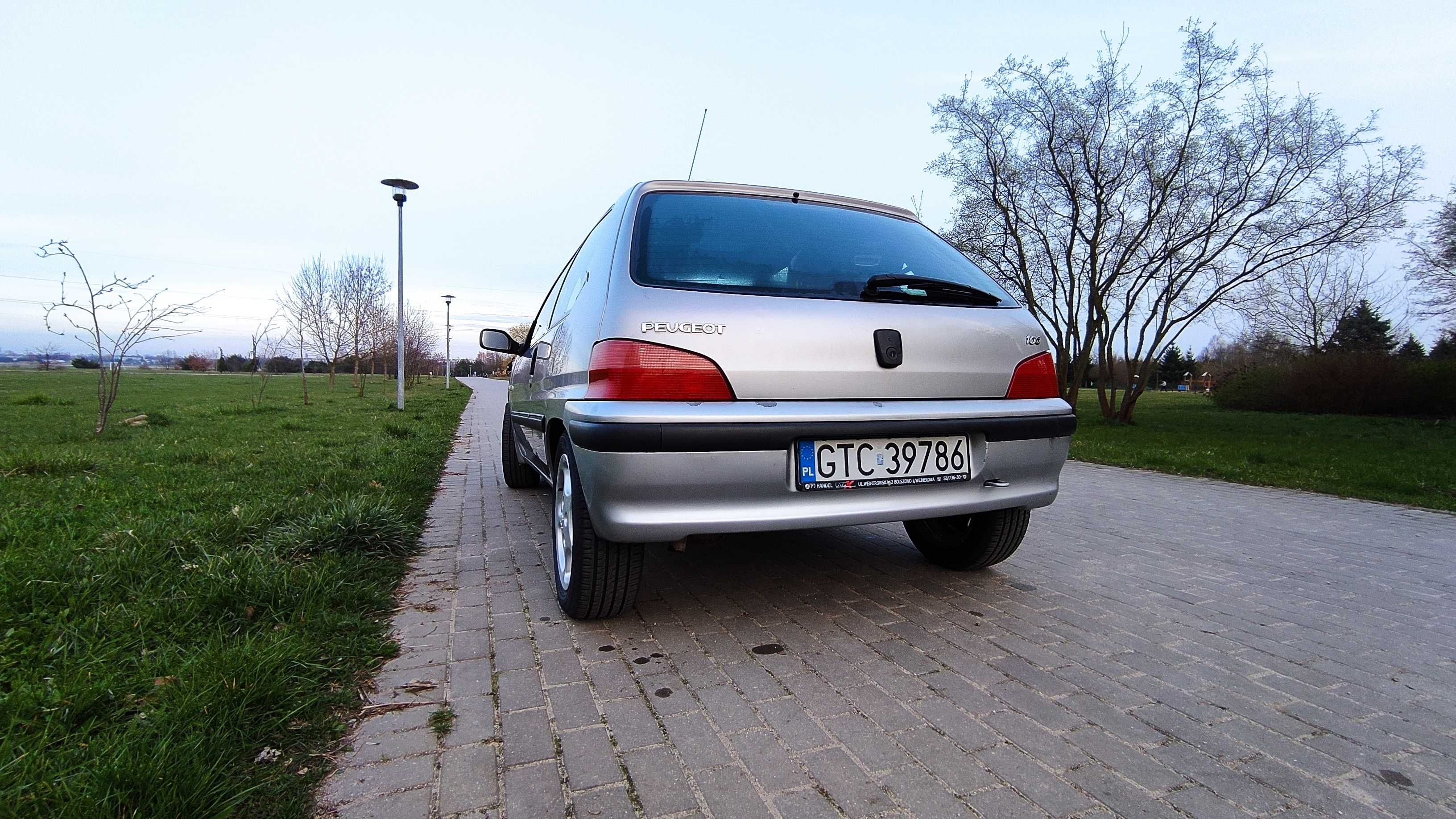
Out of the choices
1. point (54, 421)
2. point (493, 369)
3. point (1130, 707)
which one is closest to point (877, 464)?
point (1130, 707)

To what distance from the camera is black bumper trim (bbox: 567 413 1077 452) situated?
2055mm

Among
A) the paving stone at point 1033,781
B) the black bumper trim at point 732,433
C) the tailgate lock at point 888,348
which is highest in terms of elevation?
the tailgate lock at point 888,348

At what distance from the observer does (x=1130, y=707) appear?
1.96m

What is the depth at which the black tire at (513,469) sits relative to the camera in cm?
538

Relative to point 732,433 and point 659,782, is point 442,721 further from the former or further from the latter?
point 732,433

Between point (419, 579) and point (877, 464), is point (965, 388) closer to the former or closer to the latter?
point (877, 464)

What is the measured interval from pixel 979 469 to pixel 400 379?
1418 cm

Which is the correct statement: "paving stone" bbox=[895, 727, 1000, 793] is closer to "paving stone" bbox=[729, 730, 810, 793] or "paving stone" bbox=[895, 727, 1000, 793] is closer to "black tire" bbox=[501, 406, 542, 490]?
"paving stone" bbox=[729, 730, 810, 793]

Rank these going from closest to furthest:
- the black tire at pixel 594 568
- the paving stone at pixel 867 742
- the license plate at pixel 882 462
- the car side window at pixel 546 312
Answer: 1. the paving stone at pixel 867 742
2. the license plate at pixel 882 462
3. the black tire at pixel 594 568
4. the car side window at pixel 546 312

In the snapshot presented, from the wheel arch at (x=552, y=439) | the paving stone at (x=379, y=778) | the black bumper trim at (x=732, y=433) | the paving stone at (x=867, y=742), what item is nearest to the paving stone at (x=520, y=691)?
the paving stone at (x=379, y=778)

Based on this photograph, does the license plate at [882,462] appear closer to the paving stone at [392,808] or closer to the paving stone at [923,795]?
the paving stone at [923,795]

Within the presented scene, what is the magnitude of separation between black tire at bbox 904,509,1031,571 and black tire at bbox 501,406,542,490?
3.10 meters

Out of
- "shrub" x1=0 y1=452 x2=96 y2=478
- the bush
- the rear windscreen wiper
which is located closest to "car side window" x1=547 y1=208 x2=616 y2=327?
the rear windscreen wiper

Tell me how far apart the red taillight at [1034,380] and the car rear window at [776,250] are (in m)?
0.26
